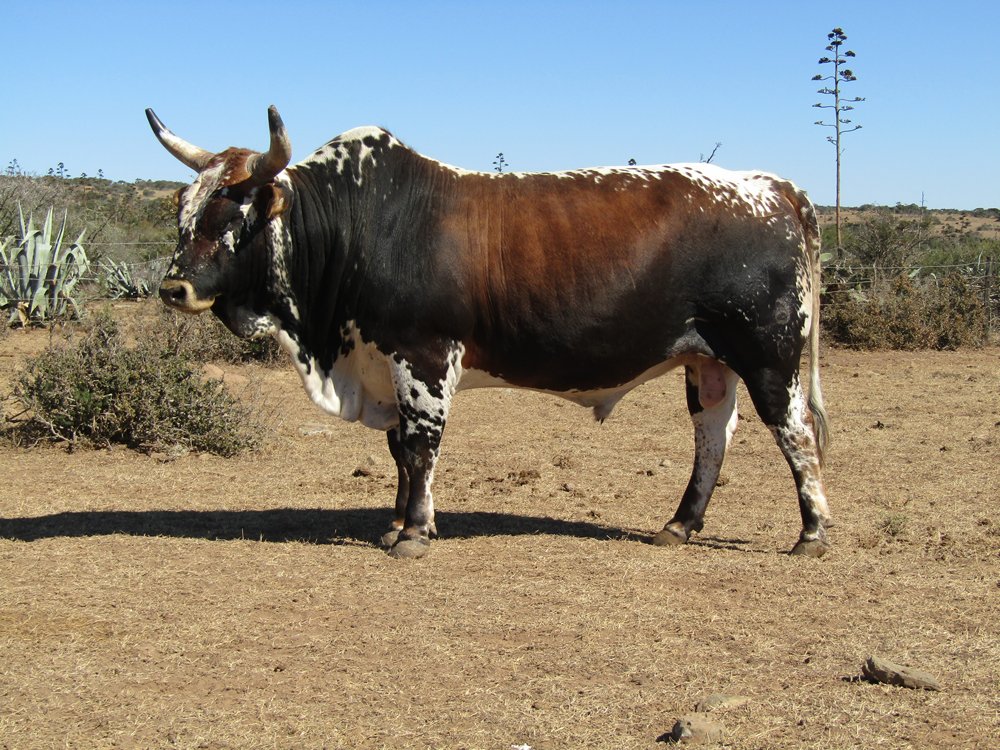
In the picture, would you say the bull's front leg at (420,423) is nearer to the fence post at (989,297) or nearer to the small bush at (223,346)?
the small bush at (223,346)

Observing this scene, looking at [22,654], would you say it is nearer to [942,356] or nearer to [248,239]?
[248,239]

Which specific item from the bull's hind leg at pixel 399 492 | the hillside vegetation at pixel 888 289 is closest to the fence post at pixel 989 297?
the hillside vegetation at pixel 888 289

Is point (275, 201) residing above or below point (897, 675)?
above

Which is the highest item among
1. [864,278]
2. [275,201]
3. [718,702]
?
[864,278]

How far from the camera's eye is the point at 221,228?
6367 mm

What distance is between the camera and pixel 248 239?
253 inches

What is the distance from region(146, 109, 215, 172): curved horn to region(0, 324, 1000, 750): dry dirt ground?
2216 millimetres

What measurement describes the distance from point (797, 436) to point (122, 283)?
15029mm

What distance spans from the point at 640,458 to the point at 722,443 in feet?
7.73

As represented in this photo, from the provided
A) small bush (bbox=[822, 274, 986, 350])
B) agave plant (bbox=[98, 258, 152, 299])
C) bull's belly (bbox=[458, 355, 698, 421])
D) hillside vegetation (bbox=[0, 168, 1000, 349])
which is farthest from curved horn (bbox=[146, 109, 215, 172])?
small bush (bbox=[822, 274, 986, 350])

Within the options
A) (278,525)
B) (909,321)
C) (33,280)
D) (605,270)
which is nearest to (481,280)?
(605,270)

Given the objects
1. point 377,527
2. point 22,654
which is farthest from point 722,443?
point 22,654

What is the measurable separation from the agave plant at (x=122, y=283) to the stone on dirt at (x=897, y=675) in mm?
15319

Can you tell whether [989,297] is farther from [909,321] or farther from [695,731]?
[695,731]
